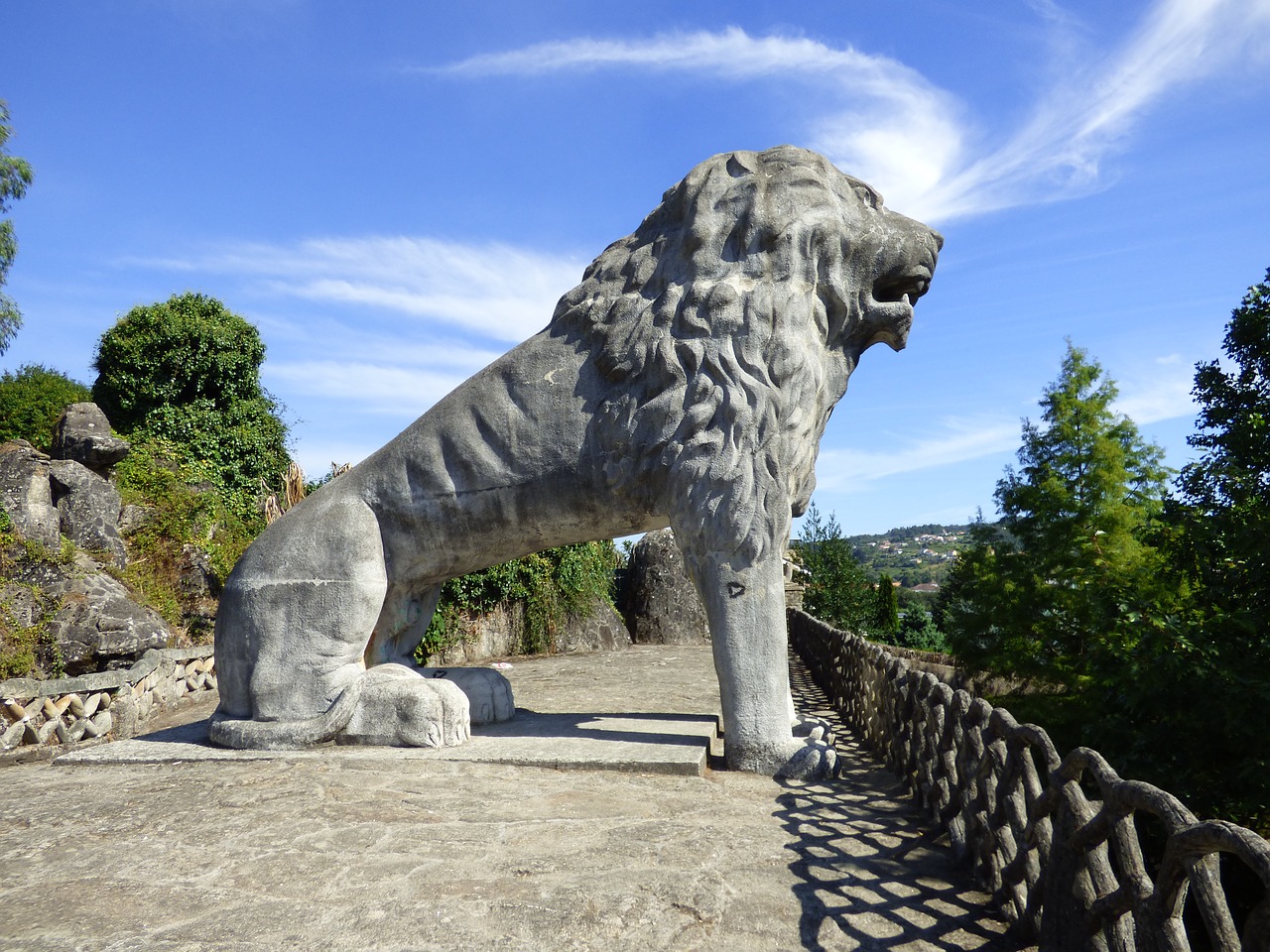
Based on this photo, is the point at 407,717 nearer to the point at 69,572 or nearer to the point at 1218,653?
the point at 1218,653

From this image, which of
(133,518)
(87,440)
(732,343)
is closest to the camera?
(732,343)

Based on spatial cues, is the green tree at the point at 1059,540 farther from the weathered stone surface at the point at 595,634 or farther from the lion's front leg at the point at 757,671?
the lion's front leg at the point at 757,671

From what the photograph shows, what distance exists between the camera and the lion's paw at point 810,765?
12.8ft

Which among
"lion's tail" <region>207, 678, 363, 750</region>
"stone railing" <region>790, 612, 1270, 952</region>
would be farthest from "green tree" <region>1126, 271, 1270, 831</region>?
"lion's tail" <region>207, 678, 363, 750</region>

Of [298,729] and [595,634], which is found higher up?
[595,634]

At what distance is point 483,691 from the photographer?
16.0 feet

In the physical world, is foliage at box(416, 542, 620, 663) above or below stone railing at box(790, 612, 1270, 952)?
above

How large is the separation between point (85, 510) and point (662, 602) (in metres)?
7.77

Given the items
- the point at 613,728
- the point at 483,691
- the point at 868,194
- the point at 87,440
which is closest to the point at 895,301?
the point at 868,194

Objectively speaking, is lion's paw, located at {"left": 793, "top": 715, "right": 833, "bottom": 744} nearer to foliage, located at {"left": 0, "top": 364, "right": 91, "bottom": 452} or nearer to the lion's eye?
the lion's eye

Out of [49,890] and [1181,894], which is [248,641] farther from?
[1181,894]

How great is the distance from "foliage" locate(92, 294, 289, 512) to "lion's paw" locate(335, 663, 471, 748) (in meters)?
10.2

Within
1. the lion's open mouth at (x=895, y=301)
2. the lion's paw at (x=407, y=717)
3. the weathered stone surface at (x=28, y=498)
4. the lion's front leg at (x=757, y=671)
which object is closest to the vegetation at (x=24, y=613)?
the weathered stone surface at (x=28, y=498)

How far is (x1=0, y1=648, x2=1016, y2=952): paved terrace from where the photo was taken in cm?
234
